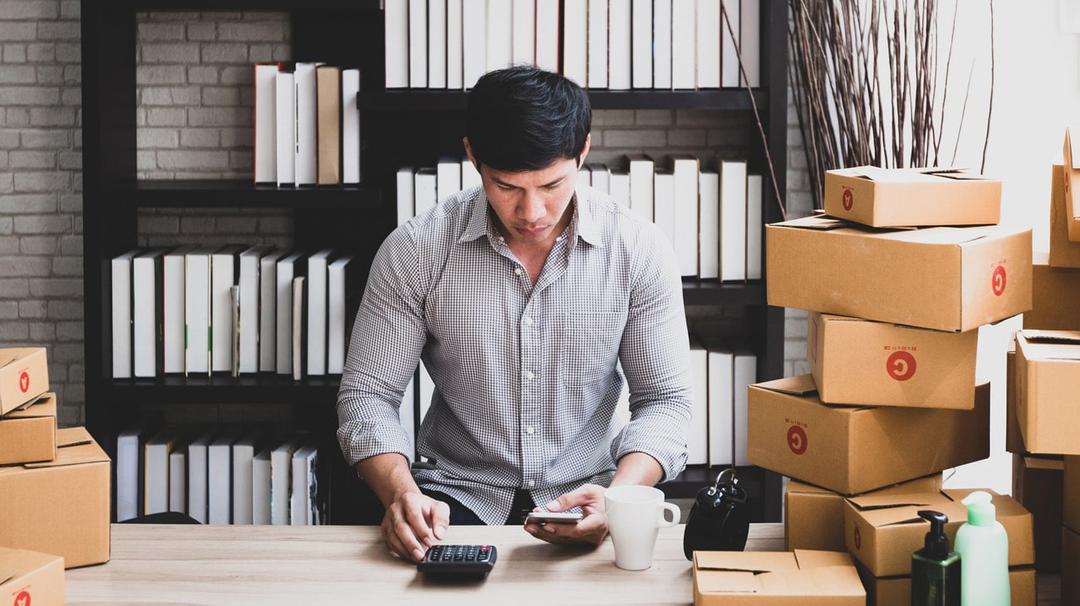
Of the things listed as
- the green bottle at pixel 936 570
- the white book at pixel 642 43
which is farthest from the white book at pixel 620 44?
the green bottle at pixel 936 570

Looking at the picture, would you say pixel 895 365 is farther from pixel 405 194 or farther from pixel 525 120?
pixel 405 194

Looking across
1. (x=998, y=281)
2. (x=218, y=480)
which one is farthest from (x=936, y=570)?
(x=218, y=480)

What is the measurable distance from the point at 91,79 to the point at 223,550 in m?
1.57

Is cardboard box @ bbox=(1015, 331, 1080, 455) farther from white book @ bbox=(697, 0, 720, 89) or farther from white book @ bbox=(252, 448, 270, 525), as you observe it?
white book @ bbox=(252, 448, 270, 525)

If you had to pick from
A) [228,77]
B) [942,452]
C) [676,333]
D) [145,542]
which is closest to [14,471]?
[145,542]

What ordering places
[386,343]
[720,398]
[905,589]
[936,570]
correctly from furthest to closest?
[720,398] < [386,343] < [905,589] < [936,570]

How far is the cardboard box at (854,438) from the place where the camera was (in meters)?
1.58

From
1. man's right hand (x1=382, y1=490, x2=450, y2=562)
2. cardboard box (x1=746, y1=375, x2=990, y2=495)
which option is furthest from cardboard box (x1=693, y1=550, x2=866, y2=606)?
man's right hand (x1=382, y1=490, x2=450, y2=562)

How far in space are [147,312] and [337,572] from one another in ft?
4.94

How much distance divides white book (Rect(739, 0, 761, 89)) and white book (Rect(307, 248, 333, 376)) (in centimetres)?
112

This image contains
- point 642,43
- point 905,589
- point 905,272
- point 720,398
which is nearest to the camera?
point 905,589

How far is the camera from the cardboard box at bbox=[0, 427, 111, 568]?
158cm

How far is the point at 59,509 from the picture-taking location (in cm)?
160

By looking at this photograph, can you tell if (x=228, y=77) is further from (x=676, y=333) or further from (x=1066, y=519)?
(x=1066, y=519)
